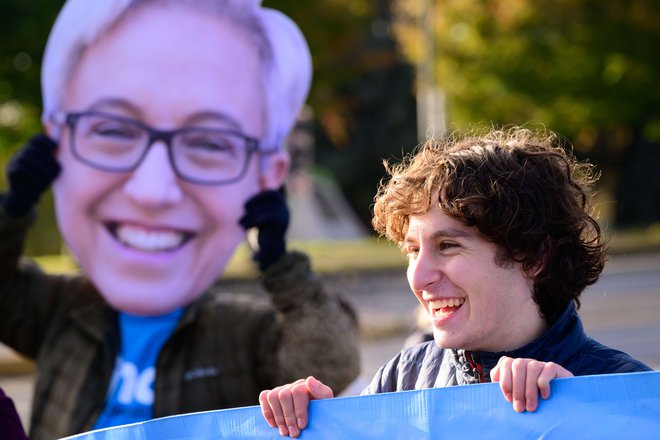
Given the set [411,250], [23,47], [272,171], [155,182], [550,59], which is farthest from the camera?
[550,59]

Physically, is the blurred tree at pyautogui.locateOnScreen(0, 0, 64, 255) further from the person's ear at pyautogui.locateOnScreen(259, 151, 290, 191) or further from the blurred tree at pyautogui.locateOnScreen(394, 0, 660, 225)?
the blurred tree at pyautogui.locateOnScreen(394, 0, 660, 225)

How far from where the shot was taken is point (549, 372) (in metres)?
1.93

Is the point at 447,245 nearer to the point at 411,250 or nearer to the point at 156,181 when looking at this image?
the point at 411,250

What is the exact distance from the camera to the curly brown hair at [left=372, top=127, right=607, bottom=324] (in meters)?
2.08

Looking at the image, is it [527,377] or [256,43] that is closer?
[527,377]

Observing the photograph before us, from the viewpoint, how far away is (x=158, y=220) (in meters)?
3.69

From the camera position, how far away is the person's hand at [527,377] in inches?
75.8

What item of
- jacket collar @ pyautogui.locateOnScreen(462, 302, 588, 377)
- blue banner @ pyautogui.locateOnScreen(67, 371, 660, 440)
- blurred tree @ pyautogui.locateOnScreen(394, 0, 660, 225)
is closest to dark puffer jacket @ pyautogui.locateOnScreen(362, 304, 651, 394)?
jacket collar @ pyautogui.locateOnScreen(462, 302, 588, 377)

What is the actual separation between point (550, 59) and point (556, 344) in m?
15.0

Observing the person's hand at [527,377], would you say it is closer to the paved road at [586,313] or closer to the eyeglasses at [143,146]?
the eyeglasses at [143,146]

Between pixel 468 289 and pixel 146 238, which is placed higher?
pixel 146 238

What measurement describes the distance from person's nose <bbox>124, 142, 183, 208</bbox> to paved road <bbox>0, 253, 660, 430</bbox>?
497 centimetres

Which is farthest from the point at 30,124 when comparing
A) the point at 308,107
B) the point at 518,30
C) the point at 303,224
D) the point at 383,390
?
the point at 303,224

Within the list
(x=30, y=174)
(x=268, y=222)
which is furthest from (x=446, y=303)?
(x=30, y=174)
